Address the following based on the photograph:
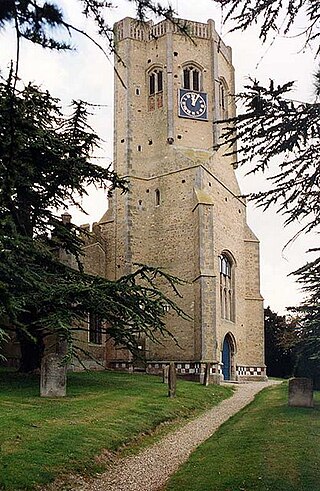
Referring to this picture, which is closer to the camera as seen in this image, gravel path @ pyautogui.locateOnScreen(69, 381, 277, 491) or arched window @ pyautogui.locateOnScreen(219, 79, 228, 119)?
gravel path @ pyautogui.locateOnScreen(69, 381, 277, 491)

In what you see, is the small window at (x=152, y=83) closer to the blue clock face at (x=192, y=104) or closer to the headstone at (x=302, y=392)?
the blue clock face at (x=192, y=104)

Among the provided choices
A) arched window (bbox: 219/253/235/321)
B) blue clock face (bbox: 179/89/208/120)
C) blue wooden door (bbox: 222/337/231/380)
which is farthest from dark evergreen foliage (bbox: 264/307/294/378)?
blue clock face (bbox: 179/89/208/120)

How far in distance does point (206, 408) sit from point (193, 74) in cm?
2210

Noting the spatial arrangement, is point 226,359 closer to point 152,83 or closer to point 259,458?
point 152,83

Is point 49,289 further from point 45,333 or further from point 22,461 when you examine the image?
point 22,461

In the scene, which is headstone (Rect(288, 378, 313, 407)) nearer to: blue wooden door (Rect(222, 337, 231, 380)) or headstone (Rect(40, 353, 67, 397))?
headstone (Rect(40, 353, 67, 397))

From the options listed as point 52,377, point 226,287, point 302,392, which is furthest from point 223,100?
point 52,377

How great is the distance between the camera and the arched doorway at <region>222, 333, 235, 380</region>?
3431 centimetres

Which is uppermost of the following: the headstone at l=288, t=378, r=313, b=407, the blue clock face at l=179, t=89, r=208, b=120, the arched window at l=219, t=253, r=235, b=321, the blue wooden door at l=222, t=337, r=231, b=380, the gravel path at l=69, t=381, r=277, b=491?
the blue clock face at l=179, t=89, r=208, b=120

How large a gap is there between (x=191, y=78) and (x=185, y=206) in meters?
7.77

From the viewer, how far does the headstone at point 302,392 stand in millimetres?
17516

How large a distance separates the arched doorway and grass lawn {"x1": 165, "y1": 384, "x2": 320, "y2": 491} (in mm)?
18062

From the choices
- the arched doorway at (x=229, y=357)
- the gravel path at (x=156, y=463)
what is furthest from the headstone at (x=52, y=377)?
the arched doorway at (x=229, y=357)

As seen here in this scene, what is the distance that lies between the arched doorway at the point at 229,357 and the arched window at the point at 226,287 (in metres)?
1.10
